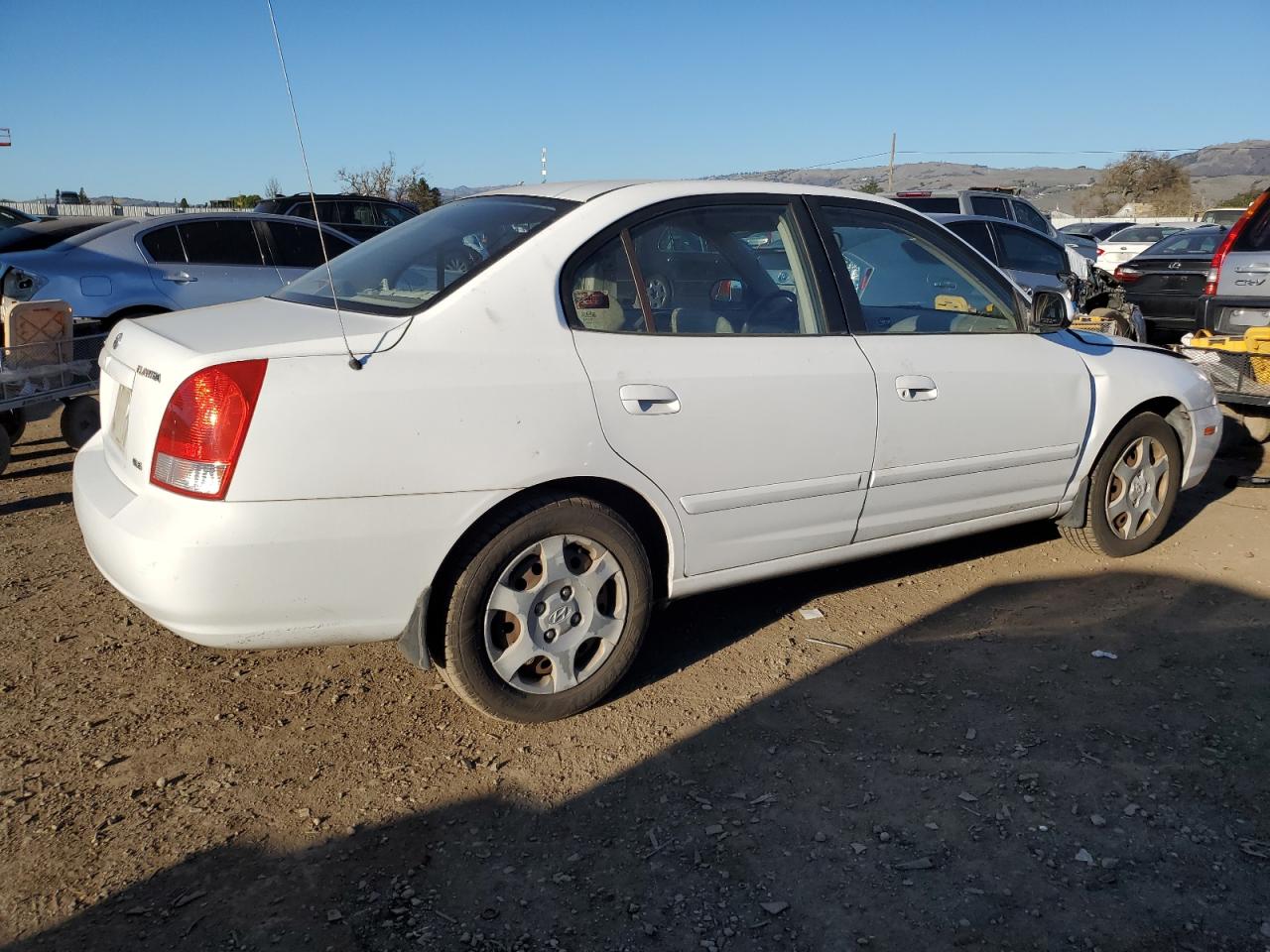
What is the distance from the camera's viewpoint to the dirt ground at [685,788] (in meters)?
2.46

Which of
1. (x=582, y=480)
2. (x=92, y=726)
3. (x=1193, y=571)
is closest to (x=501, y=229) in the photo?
(x=582, y=480)

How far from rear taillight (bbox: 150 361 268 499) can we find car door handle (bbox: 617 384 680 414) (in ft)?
3.59

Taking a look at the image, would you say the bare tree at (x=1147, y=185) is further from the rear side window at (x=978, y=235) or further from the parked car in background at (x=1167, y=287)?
the rear side window at (x=978, y=235)

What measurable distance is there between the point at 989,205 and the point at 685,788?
38.7ft

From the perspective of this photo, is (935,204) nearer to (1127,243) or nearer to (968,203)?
(968,203)

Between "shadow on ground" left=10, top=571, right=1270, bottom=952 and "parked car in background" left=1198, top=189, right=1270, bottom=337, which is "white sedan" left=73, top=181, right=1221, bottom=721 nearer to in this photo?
"shadow on ground" left=10, top=571, right=1270, bottom=952

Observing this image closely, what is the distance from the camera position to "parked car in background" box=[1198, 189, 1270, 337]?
738 centimetres

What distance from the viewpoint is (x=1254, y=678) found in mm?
3715

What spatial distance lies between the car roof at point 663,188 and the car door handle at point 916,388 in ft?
2.59

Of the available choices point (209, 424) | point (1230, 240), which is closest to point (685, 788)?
point (209, 424)

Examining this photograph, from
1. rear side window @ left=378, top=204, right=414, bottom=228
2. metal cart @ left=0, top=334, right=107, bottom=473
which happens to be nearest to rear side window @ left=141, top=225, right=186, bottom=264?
metal cart @ left=0, top=334, right=107, bottom=473

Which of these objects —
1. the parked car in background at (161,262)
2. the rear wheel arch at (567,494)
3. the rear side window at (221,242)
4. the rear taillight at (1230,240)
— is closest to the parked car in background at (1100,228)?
the rear taillight at (1230,240)

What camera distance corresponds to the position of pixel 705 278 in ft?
12.1

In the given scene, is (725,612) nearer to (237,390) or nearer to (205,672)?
(205,672)
